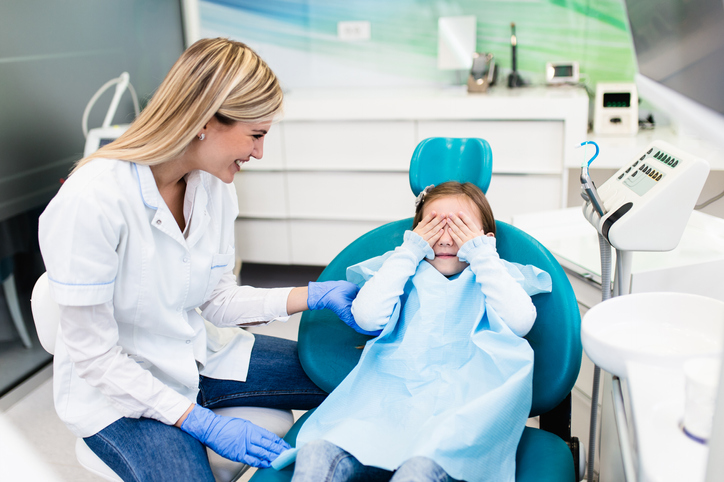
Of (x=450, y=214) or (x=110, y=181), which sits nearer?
(x=110, y=181)

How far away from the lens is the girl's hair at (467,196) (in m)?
1.43

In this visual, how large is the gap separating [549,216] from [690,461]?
128cm

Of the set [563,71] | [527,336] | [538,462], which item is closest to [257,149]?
[527,336]

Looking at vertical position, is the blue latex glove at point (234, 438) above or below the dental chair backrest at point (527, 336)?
below

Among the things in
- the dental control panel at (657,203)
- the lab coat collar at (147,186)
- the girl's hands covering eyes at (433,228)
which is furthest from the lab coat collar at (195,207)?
the dental control panel at (657,203)

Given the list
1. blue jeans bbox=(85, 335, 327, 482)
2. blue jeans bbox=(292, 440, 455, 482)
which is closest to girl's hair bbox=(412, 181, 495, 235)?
blue jeans bbox=(85, 335, 327, 482)

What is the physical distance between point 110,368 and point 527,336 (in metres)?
0.91

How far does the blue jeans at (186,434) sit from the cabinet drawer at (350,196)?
161cm

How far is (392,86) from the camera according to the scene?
3.31 metres

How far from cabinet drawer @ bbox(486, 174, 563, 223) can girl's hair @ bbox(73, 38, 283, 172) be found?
1.77 meters

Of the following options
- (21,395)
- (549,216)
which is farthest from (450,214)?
(21,395)

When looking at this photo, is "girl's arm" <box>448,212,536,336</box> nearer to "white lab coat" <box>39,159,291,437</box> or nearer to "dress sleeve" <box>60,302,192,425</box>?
"white lab coat" <box>39,159,291,437</box>

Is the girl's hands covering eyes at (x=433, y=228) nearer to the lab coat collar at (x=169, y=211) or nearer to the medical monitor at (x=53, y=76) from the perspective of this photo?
the lab coat collar at (x=169, y=211)

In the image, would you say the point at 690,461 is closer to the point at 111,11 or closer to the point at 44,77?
the point at 44,77
